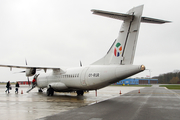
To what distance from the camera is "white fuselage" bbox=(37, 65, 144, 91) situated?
1277 centimetres

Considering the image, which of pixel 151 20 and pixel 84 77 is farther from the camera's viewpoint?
pixel 84 77

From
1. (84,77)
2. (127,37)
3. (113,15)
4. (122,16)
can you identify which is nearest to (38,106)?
(84,77)

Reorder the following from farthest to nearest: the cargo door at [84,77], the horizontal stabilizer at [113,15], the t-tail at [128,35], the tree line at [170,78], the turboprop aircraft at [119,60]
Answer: the tree line at [170,78], the cargo door at [84,77], the t-tail at [128,35], the turboprop aircraft at [119,60], the horizontal stabilizer at [113,15]

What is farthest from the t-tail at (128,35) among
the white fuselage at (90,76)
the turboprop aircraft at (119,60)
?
the white fuselage at (90,76)

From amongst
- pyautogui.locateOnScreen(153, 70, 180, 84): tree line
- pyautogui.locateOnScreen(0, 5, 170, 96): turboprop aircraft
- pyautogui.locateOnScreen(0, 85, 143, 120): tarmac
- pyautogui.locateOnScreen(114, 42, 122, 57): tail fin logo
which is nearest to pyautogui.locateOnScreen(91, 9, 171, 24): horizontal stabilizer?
pyautogui.locateOnScreen(0, 5, 170, 96): turboprop aircraft

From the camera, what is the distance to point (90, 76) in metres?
15.3

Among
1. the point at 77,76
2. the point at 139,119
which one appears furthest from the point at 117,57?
the point at 139,119

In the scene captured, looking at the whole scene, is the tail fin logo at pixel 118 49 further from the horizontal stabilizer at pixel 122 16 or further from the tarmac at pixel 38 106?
the tarmac at pixel 38 106

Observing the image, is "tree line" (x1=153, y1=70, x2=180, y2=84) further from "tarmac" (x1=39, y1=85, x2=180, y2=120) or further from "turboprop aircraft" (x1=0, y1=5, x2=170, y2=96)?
"tarmac" (x1=39, y1=85, x2=180, y2=120)

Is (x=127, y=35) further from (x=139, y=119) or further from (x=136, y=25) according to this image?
(x=139, y=119)

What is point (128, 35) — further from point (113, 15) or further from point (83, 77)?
point (83, 77)

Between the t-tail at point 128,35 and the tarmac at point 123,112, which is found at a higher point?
the t-tail at point 128,35

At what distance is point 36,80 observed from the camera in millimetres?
26188

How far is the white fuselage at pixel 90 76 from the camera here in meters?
12.8
